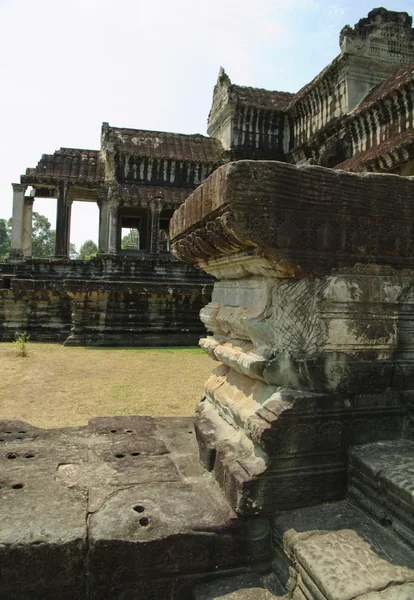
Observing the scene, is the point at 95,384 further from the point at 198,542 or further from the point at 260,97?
the point at 260,97

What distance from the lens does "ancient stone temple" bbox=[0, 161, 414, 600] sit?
1.46m

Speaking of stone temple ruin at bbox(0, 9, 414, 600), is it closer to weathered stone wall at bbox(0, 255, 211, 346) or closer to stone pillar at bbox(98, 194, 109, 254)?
weathered stone wall at bbox(0, 255, 211, 346)

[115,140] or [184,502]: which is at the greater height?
[115,140]

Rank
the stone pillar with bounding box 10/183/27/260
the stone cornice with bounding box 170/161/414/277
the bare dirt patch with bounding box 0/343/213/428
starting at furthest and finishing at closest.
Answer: the stone pillar with bounding box 10/183/27/260 → the bare dirt patch with bounding box 0/343/213/428 → the stone cornice with bounding box 170/161/414/277

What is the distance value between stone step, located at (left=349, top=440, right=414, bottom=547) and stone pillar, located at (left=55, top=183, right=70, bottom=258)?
57.3ft

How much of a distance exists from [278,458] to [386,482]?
14.3 inches

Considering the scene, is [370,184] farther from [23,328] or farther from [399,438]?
[23,328]

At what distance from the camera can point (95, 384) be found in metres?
5.22

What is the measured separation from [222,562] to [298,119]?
16.9 metres

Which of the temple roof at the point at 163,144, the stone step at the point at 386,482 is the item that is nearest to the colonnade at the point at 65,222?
the temple roof at the point at 163,144

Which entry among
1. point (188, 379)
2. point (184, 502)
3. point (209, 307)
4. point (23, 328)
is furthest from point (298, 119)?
point (184, 502)

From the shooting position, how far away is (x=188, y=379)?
5.70 meters

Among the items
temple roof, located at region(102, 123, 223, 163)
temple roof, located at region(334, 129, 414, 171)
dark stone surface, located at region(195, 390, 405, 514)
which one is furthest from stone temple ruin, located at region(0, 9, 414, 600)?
temple roof, located at region(102, 123, 223, 163)

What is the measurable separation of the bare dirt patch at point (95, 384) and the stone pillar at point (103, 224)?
1126 cm
